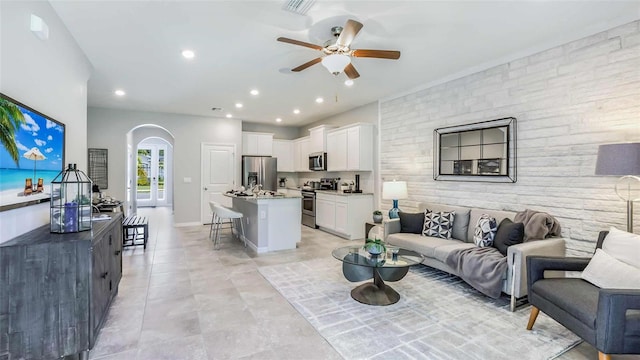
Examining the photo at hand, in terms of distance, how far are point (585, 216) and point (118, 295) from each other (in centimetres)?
485

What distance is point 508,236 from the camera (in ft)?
10.0

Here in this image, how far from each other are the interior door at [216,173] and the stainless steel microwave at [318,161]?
2039 millimetres

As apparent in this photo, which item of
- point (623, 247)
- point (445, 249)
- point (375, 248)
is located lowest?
point (445, 249)

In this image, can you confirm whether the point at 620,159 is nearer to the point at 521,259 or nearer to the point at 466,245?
the point at 521,259

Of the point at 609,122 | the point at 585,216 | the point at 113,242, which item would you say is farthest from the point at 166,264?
the point at 609,122

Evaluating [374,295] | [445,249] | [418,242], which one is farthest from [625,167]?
[374,295]

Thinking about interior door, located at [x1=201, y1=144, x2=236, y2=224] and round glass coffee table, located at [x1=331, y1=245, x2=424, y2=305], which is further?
interior door, located at [x1=201, y1=144, x2=236, y2=224]

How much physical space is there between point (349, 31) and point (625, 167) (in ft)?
8.04

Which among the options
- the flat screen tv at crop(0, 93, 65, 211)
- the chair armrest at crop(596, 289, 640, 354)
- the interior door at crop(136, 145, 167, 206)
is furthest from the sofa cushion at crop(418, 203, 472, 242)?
the interior door at crop(136, 145, 167, 206)

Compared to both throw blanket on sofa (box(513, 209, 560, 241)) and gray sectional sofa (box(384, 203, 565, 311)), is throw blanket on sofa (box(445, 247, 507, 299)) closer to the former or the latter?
gray sectional sofa (box(384, 203, 565, 311))

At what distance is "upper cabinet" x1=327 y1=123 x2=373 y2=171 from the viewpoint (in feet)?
19.0

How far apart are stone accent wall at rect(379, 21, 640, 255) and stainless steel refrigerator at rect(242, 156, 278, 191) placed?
4.67m

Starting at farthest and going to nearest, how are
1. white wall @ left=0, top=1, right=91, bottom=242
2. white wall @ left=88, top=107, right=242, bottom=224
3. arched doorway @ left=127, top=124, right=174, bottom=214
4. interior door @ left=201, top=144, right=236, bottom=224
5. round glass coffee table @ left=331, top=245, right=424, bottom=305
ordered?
arched doorway @ left=127, top=124, right=174, bottom=214, interior door @ left=201, top=144, right=236, bottom=224, white wall @ left=88, top=107, right=242, bottom=224, round glass coffee table @ left=331, top=245, right=424, bottom=305, white wall @ left=0, top=1, right=91, bottom=242

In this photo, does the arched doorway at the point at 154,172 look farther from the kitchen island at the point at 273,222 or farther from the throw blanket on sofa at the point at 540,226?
the throw blanket on sofa at the point at 540,226
